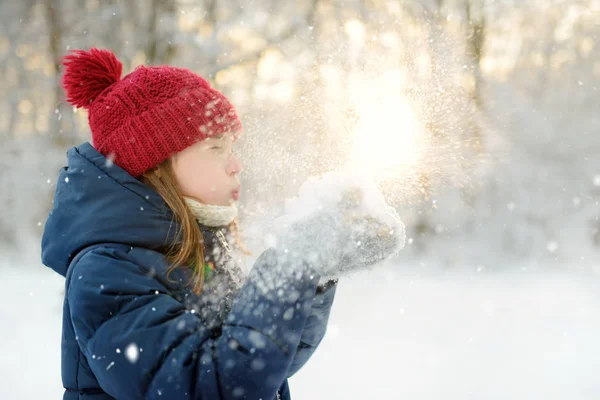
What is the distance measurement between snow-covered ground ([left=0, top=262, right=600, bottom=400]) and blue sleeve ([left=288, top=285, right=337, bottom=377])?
252 centimetres

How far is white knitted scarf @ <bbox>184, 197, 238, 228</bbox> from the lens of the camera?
1.36 metres

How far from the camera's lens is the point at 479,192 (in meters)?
6.38

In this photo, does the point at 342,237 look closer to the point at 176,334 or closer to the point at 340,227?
the point at 340,227


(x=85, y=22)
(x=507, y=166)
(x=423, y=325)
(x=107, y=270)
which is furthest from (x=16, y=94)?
(x=107, y=270)

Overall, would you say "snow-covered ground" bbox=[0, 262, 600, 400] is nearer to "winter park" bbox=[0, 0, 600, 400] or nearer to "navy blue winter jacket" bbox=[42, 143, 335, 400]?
"winter park" bbox=[0, 0, 600, 400]

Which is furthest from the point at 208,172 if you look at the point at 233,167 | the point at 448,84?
the point at 448,84

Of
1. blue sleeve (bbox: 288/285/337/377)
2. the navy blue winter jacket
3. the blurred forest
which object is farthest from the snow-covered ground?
the navy blue winter jacket

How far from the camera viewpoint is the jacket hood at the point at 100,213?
47.7 inches

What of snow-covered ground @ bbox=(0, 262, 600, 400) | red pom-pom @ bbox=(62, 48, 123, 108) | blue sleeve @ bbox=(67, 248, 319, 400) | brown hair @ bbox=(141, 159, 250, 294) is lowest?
blue sleeve @ bbox=(67, 248, 319, 400)

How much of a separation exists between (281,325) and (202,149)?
0.57m

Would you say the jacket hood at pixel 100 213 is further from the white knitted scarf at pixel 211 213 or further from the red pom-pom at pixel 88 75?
the red pom-pom at pixel 88 75

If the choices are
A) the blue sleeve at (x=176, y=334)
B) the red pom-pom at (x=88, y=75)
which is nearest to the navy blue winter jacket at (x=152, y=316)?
the blue sleeve at (x=176, y=334)

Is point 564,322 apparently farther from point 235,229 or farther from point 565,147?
point 235,229

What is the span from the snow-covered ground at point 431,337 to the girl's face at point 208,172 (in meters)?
2.70
